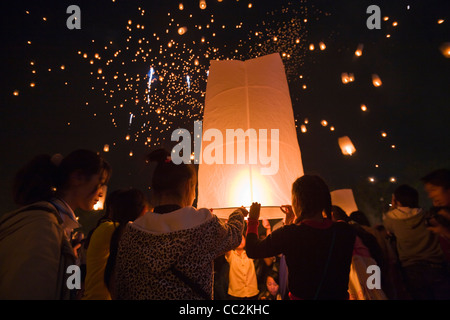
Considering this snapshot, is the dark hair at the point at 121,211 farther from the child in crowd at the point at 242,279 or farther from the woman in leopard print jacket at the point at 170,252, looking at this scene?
the child in crowd at the point at 242,279

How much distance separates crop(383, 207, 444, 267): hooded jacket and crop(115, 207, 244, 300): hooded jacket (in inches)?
142

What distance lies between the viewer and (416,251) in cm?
367

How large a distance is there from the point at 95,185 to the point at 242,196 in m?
1.34

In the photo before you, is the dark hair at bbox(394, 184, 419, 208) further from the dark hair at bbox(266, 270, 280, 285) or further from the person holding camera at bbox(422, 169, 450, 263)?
the dark hair at bbox(266, 270, 280, 285)

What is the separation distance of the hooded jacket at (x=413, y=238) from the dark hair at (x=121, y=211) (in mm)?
4008

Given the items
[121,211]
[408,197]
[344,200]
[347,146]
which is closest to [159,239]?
[121,211]

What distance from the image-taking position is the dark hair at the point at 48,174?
1704 millimetres

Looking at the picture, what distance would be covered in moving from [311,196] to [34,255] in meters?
1.97

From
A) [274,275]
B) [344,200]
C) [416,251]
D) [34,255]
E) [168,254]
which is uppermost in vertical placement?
[34,255]

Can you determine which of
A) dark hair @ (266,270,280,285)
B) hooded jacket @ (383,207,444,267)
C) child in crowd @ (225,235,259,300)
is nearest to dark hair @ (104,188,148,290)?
child in crowd @ (225,235,259,300)

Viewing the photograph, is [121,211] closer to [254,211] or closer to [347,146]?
[254,211]

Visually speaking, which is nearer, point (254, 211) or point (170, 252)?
point (170, 252)

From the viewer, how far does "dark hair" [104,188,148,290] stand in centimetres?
224

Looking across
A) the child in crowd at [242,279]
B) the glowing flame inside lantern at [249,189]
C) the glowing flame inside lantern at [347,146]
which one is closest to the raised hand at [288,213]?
the glowing flame inside lantern at [249,189]
